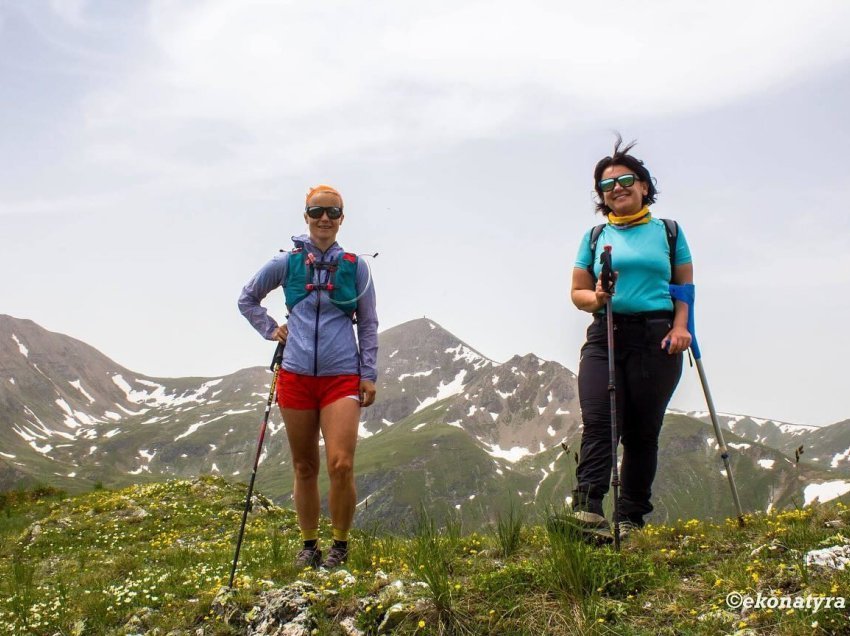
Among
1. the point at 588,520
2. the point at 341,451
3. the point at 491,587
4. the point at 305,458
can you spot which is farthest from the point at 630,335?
the point at 305,458

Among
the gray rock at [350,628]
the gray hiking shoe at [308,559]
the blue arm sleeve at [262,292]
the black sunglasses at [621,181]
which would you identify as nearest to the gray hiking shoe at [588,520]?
the gray rock at [350,628]

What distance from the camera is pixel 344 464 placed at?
664cm

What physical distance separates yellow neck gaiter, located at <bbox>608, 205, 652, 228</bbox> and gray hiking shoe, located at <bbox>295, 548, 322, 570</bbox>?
4.78 meters

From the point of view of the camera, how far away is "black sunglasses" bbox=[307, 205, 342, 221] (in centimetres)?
715

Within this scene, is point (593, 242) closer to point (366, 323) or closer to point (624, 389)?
point (624, 389)

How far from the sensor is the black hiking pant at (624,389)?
19.8ft

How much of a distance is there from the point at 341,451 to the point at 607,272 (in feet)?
10.6

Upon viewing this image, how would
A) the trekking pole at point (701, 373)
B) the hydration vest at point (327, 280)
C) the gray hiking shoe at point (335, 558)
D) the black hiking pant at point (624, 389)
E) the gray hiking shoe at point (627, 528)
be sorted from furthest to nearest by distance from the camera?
the hydration vest at point (327, 280), the gray hiking shoe at point (335, 558), the trekking pole at point (701, 373), the gray hiking shoe at point (627, 528), the black hiking pant at point (624, 389)

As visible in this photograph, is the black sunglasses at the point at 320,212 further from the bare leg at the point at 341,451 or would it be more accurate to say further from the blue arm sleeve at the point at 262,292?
the bare leg at the point at 341,451

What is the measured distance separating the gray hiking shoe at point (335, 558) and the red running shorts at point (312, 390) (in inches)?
61.2

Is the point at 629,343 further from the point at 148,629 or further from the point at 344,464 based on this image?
the point at 148,629

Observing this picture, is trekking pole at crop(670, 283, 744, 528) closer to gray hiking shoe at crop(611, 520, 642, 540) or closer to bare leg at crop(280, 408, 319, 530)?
gray hiking shoe at crop(611, 520, 642, 540)

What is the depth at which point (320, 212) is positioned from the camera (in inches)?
282

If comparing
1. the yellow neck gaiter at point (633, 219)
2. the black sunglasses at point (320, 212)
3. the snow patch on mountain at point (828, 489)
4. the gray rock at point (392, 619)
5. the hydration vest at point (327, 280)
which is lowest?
the snow patch on mountain at point (828, 489)
